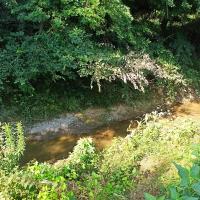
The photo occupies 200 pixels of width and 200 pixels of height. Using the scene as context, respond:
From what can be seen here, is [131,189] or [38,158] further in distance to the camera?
[38,158]

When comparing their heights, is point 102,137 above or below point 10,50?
below

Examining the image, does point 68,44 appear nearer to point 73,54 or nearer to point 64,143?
point 73,54

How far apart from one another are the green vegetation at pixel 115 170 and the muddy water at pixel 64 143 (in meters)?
1.45

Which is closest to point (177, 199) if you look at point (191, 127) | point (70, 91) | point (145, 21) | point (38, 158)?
point (191, 127)

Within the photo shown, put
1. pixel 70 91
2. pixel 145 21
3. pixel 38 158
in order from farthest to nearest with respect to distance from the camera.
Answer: pixel 145 21
pixel 70 91
pixel 38 158

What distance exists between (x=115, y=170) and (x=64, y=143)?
2.93 meters

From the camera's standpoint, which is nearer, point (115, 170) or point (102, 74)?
point (115, 170)

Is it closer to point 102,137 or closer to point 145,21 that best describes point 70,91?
point 102,137

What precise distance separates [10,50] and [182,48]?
4428mm

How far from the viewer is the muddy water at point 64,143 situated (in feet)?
26.1

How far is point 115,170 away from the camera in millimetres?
5598

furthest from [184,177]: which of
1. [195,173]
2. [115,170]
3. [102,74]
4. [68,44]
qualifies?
[68,44]

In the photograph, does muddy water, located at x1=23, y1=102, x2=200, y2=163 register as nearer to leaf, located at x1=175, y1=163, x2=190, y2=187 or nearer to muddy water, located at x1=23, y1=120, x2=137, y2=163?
muddy water, located at x1=23, y1=120, x2=137, y2=163

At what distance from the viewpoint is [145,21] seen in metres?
10.5
